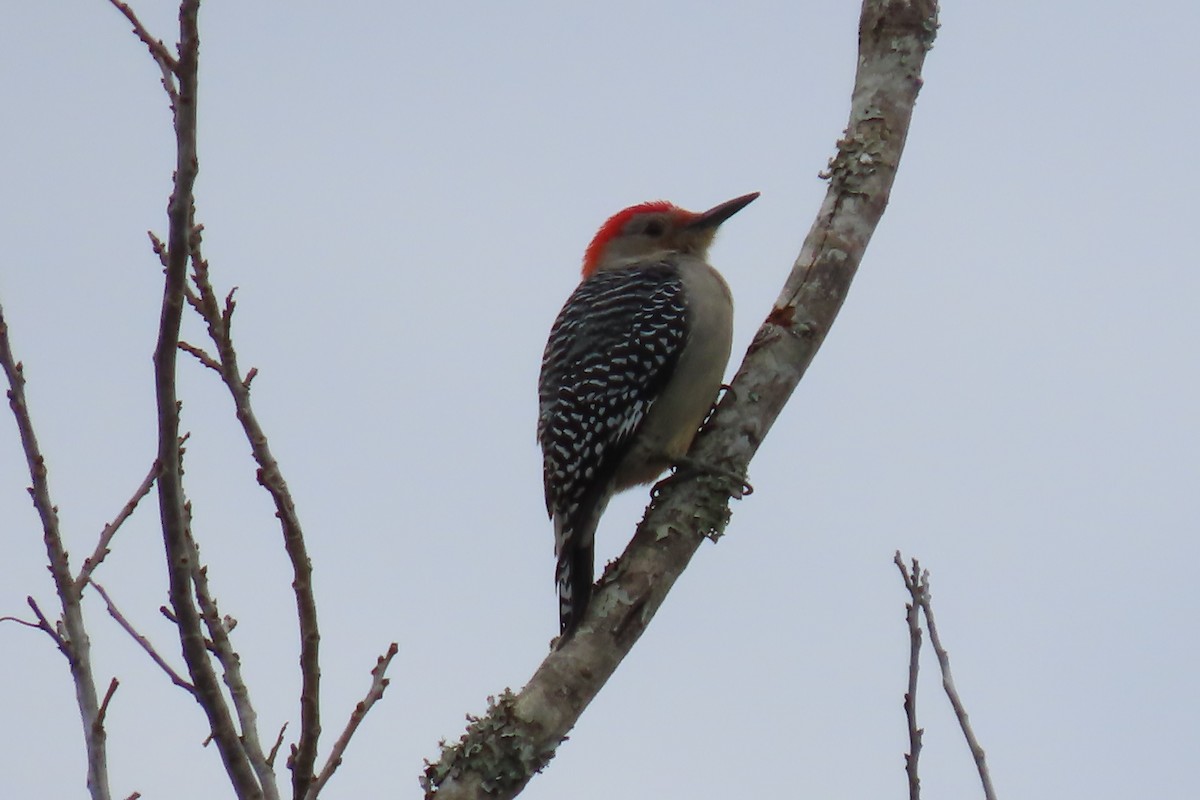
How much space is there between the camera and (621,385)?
22.3ft

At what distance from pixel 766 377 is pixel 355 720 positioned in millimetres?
2514

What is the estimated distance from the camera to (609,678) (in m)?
4.78

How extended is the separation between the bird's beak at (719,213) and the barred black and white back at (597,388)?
3.09 ft

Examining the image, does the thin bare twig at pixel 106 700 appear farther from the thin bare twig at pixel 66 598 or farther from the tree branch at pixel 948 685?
the tree branch at pixel 948 685

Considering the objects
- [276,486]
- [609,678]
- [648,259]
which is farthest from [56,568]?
[648,259]

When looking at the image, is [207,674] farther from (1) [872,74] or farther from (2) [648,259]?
(2) [648,259]

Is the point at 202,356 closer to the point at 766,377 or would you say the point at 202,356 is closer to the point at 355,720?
the point at 355,720

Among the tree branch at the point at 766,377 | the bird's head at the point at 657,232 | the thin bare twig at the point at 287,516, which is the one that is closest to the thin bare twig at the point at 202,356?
the thin bare twig at the point at 287,516

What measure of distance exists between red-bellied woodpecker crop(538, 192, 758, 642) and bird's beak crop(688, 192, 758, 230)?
2.24ft

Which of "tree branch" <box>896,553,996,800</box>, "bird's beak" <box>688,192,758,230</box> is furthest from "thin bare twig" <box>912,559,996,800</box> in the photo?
"bird's beak" <box>688,192,758,230</box>

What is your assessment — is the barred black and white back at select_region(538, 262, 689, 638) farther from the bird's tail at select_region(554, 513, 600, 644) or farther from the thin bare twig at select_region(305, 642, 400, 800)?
the thin bare twig at select_region(305, 642, 400, 800)

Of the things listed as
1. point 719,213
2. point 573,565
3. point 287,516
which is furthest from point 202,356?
point 719,213

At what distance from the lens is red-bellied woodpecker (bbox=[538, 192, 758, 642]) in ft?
21.6

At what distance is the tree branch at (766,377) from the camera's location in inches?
184
